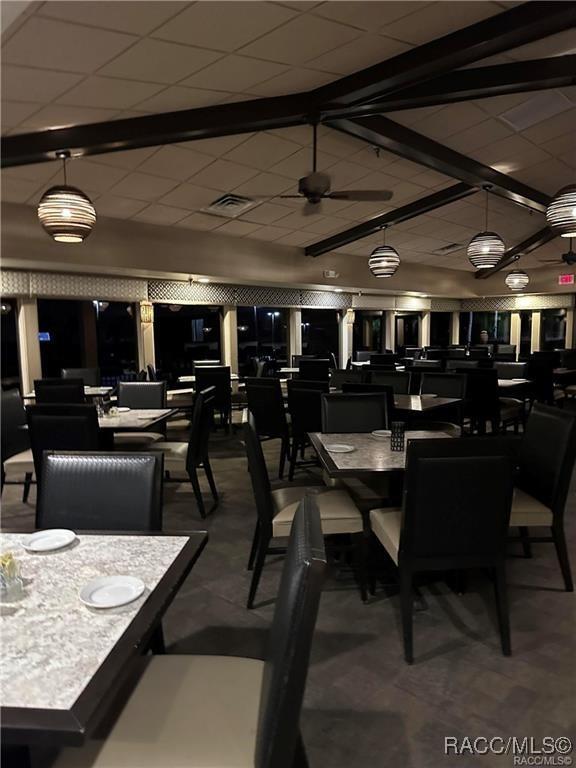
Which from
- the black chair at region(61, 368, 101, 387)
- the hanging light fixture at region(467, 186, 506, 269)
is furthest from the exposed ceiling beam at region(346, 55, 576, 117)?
the black chair at region(61, 368, 101, 387)

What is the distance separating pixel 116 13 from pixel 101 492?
2406 mm

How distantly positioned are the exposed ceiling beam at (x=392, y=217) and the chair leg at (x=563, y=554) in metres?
5.07

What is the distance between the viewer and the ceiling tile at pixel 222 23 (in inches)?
104

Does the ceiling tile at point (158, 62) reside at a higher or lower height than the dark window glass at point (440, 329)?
higher

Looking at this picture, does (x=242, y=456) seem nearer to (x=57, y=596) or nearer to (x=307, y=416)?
(x=307, y=416)

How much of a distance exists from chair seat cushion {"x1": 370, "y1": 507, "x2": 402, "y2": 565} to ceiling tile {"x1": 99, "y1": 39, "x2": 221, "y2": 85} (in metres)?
2.87

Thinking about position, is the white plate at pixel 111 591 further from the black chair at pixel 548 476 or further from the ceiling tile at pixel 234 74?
the ceiling tile at pixel 234 74

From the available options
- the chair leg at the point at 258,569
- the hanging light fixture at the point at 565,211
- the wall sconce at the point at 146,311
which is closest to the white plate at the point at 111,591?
the chair leg at the point at 258,569

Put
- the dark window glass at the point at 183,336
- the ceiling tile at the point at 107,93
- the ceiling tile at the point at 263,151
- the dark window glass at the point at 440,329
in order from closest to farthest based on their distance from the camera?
the ceiling tile at the point at 107,93 → the ceiling tile at the point at 263,151 → the dark window glass at the point at 183,336 → the dark window glass at the point at 440,329

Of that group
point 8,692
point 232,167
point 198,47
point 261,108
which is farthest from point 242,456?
point 8,692

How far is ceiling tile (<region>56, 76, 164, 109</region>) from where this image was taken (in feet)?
10.6

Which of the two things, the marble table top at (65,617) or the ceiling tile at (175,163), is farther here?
the ceiling tile at (175,163)

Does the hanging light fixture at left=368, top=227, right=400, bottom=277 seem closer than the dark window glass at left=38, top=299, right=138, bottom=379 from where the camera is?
Yes

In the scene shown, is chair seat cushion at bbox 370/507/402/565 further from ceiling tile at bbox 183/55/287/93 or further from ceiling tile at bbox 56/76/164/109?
ceiling tile at bbox 56/76/164/109
